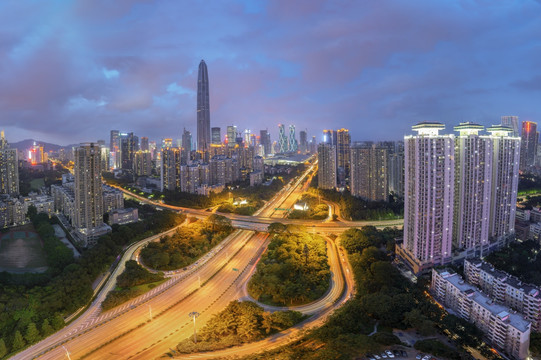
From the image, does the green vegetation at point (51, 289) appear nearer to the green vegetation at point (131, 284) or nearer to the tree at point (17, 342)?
the tree at point (17, 342)

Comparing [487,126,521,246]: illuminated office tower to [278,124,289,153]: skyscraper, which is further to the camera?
[278,124,289,153]: skyscraper

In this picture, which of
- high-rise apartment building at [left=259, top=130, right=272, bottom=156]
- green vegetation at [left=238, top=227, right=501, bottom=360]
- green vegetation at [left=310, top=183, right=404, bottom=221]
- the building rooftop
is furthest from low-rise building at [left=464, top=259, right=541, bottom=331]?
high-rise apartment building at [left=259, top=130, right=272, bottom=156]

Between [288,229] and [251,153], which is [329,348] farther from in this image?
[251,153]

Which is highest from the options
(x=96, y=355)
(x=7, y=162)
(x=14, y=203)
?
(x=7, y=162)

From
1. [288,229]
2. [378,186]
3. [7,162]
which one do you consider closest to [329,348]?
[288,229]

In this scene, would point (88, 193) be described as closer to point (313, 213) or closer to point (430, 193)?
point (313, 213)

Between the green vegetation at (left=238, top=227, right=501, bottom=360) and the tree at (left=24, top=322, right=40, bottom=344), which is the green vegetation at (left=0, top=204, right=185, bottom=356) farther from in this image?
the green vegetation at (left=238, top=227, right=501, bottom=360)

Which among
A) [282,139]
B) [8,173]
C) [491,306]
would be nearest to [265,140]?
[282,139]
